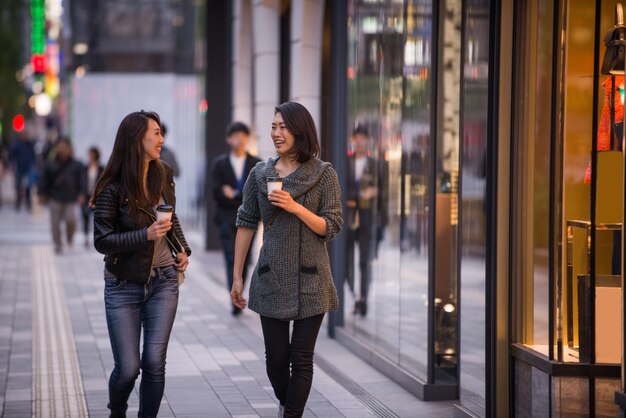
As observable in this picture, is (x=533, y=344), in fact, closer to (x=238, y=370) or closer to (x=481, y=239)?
(x=481, y=239)

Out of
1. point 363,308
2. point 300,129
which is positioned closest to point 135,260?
point 300,129

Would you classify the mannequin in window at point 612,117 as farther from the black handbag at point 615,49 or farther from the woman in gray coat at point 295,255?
the woman in gray coat at point 295,255

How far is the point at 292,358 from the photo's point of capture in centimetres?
607

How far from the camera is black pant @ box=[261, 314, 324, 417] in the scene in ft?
19.8

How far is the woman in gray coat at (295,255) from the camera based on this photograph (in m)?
6.03

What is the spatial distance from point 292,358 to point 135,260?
94 centimetres

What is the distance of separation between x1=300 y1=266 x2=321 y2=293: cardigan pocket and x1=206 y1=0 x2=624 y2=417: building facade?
4.02 ft

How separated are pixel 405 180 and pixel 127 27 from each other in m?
19.5

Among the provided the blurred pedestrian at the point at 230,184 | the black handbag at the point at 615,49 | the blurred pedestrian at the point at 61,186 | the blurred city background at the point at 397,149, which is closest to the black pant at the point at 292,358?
the blurred city background at the point at 397,149

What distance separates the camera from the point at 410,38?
8781 mm

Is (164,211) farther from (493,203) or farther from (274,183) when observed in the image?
(493,203)

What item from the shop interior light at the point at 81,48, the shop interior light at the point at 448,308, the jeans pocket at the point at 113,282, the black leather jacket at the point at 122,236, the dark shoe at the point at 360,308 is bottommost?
the dark shoe at the point at 360,308

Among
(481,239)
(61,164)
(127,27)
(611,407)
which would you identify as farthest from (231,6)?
(611,407)

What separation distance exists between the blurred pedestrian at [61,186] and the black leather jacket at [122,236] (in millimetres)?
13837
